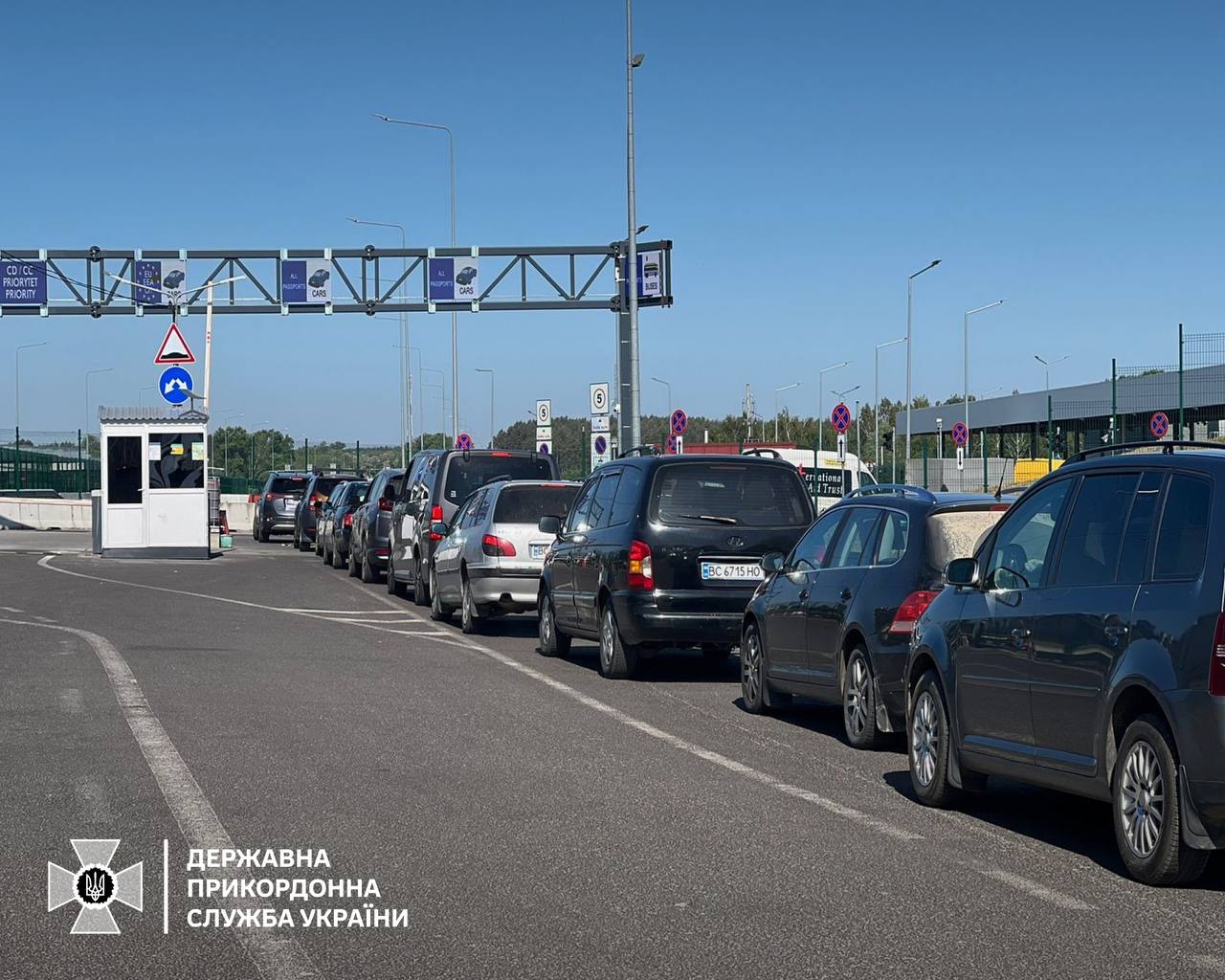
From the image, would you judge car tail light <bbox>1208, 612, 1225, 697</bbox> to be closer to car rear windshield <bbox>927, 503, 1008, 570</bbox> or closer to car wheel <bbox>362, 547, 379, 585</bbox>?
car rear windshield <bbox>927, 503, 1008, 570</bbox>

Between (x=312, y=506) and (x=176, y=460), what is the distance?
809 cm

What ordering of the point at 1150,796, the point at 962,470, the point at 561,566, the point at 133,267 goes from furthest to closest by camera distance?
1. the point at 133,267
2. the point at 962,470
3. the point at 561,566
4. the point at 1150,796

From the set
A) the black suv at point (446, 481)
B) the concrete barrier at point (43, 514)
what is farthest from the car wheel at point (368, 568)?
the concrete barrier at point (43, 514)

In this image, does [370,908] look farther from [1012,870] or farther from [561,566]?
[561,566]

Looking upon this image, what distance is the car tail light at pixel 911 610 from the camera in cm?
1010

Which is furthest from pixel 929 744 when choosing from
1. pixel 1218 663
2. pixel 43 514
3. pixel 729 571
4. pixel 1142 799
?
pixel 43 514

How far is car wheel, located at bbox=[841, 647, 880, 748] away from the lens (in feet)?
34.4

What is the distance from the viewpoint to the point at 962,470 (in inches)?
1549

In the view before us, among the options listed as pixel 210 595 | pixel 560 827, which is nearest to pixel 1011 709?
pixel 560 827

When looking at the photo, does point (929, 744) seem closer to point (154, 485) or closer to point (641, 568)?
point (641, 568)

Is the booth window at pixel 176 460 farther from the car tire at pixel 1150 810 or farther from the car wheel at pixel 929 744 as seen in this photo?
the car tire at pixel 1150 810

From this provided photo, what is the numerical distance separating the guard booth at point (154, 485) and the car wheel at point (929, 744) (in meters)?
25.6

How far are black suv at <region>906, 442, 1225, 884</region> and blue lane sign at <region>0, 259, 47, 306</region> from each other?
44171mm

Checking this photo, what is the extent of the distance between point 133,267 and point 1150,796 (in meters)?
45.8
